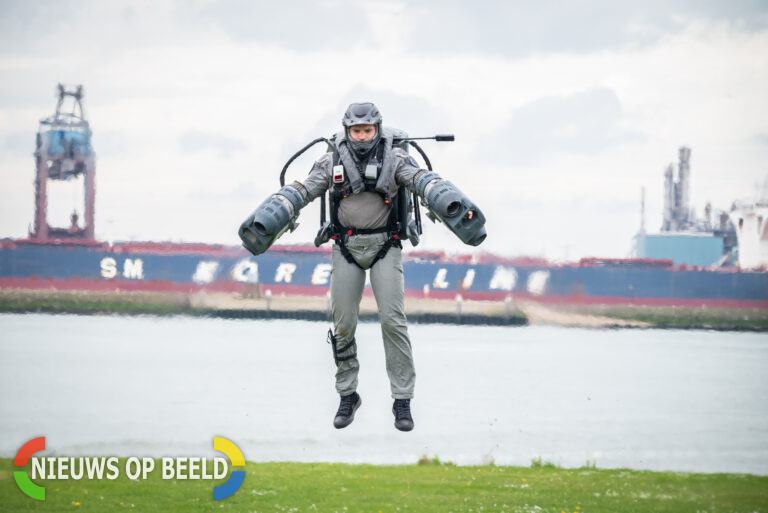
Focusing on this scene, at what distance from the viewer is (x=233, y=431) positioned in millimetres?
68062

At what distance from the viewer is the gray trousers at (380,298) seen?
10820mm

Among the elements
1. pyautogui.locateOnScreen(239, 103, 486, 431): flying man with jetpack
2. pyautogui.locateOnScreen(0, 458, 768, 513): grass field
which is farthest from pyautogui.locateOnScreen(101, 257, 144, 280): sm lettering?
pyautogui.locateOnScreen(239, 103, 486, 431): flying man with jetpack

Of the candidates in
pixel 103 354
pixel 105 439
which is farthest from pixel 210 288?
pixel 105 439

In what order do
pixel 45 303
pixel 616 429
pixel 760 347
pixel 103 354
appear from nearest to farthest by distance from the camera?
pixel 616 429, pixel 103 354, pixel 45 303, pixel 760 347

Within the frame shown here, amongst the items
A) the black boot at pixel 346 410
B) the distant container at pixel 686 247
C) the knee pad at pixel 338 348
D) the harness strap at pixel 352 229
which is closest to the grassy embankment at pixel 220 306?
the distant container at pixel 686 247

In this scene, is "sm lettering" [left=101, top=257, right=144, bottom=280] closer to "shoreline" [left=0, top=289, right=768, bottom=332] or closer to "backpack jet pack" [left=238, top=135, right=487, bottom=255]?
"shoreline" [left=0, top=289, right=768, bottom=332]

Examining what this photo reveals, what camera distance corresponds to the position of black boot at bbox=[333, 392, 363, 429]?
1091 centimetres

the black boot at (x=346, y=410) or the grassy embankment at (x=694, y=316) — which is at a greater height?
the black boot at (x=346, y=410)

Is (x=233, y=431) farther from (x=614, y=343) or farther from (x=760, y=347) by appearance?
(x=760, y=347)

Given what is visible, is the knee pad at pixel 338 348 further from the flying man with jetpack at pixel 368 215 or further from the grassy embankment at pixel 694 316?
the grassy embankment at pixel 694 316

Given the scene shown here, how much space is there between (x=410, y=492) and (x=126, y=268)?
300 ft

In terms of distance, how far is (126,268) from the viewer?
122 meters

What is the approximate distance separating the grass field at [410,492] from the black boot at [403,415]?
21927 mm

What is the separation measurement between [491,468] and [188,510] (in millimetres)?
18158
